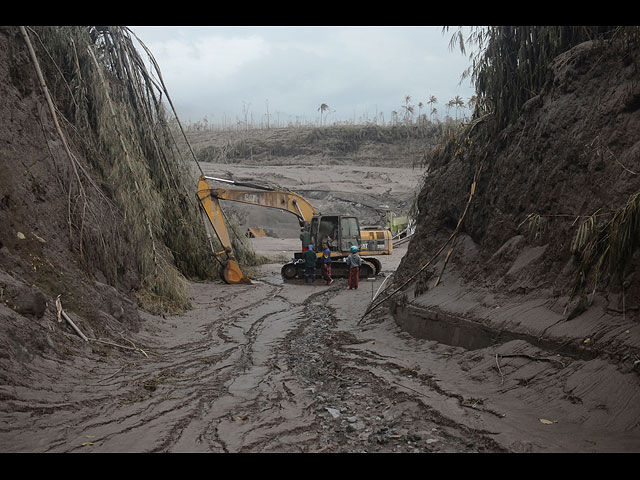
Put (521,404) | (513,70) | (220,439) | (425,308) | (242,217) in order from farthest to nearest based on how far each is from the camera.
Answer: (242,217) < (513,70) < (425,308) < (521,404) < (220,439)

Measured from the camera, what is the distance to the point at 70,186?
9211 millimetres

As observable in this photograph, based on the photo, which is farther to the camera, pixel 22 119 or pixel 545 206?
pixel 22 119

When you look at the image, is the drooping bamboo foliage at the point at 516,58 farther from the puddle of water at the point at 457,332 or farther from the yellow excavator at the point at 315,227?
the yellow excavator at the point at 315,227

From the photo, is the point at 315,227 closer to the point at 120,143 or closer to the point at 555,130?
the point at 120,143

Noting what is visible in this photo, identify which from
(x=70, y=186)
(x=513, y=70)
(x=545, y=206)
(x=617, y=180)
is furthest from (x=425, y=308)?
(x=70, y=186)

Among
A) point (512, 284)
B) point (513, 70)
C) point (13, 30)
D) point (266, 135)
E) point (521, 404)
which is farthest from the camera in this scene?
point (266, 135)

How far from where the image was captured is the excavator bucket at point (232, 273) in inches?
640

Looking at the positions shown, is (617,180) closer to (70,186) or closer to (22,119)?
(70,186)

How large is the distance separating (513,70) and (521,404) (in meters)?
6.04

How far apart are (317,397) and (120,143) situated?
28.4ft

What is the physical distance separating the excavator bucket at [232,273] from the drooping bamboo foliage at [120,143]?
4.94 ft

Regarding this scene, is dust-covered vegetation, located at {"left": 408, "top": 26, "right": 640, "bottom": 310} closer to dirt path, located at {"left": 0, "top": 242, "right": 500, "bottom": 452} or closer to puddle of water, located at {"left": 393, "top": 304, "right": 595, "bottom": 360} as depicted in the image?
puddle of water, located at {"left": 393, "top": 304, "right": 595, "bottom": 360}

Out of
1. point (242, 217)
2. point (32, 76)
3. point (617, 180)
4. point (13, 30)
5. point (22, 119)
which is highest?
point (13, 30)
